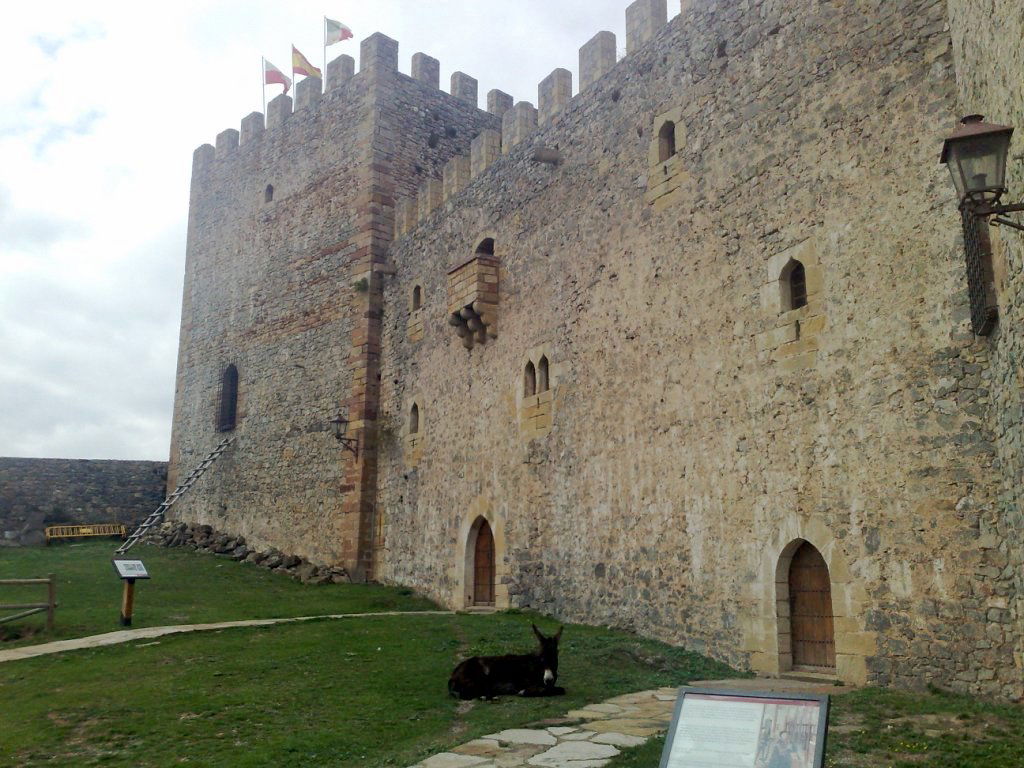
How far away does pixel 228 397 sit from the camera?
22.8m

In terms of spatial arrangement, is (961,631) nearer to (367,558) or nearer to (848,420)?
(848,420)

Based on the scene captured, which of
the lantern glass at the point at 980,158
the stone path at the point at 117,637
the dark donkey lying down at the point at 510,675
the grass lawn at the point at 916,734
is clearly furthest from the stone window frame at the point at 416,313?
the lantern glass at the point at 980,158

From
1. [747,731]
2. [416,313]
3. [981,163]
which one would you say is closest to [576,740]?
[747,731]

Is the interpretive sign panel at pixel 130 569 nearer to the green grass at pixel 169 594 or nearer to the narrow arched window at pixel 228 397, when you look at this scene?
the green grass at pixel 169 594

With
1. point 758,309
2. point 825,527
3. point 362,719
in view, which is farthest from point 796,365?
point 362,719

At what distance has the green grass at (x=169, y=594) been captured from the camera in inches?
484

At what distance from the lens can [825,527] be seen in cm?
830

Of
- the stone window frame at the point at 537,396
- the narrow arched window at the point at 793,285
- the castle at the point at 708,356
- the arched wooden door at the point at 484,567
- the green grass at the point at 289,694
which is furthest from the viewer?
the arched wooden door at the point at 484,567

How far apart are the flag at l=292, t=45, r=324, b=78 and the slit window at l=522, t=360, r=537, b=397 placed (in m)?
12.1

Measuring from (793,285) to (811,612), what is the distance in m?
3.20

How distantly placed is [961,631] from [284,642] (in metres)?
6.90

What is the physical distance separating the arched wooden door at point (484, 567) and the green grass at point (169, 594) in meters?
1.08

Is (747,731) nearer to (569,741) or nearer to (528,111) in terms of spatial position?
(569,741)

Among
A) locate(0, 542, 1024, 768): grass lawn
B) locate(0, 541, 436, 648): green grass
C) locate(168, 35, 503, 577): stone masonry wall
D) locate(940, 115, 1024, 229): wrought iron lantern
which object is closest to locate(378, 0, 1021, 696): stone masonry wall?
locate(0, 542, 1024, 768): grass lawn
